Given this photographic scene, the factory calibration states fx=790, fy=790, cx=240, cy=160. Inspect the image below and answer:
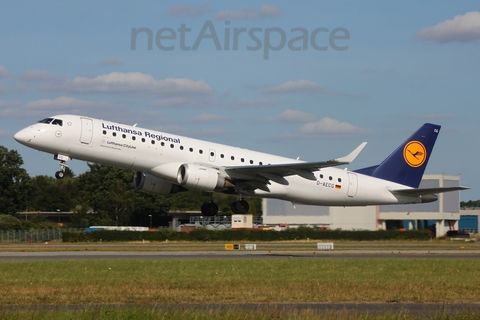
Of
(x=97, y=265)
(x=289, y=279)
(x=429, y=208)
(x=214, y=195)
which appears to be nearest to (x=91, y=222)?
(x=429, y=208)

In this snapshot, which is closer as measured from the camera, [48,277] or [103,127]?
[48,277]

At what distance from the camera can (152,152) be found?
3988 cm

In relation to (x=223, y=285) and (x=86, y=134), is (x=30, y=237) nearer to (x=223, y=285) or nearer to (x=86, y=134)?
(x=86, y=134)

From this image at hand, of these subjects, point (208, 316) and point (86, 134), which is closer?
point (208, 316)

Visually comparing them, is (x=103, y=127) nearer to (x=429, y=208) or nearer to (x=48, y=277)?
(x=48, y=277)

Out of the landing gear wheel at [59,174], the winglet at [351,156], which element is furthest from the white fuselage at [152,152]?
the winglet at [351,156]

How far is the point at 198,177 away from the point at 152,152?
2667 millimetres

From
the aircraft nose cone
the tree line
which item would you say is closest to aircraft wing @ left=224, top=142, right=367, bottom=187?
the aircraft nose cone

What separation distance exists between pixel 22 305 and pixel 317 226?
60779 millimetres

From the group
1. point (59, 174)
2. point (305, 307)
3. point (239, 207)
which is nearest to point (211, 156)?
point (239, 207)

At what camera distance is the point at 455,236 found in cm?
8331

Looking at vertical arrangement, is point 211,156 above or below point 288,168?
above

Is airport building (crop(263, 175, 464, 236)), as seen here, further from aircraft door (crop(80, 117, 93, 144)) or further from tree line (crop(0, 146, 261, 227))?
aircraft door (crop(80, 117, 93, 144))

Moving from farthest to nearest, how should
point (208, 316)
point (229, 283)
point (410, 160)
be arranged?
point (410, 160) < point (229, 283) < point (208, 316)
